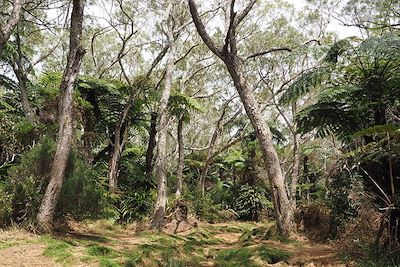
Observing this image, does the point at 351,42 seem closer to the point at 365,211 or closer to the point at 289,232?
the point at 365,211

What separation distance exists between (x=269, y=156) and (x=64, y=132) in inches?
163

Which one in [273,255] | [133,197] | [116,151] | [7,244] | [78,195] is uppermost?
[116,151]

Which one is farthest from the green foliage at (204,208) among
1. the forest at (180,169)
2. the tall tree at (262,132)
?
the tall tree at (262,132)

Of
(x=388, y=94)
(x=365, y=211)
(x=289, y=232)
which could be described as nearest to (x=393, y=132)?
(x=388, y=94)

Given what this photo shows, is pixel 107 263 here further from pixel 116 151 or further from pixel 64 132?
pixel 116 151

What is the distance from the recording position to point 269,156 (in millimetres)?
7742

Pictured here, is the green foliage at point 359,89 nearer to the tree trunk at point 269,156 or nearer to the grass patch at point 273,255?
→ the tree trunk at point 269,156

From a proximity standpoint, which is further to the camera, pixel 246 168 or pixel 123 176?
pixel 246 168

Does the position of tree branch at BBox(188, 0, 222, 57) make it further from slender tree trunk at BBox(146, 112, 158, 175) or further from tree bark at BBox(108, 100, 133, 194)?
slender tree trunk at BBox(146, 112, 158, 175)

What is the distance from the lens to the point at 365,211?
6.53m

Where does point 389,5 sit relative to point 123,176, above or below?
above

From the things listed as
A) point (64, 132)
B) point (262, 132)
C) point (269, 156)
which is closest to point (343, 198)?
point (269, 156)

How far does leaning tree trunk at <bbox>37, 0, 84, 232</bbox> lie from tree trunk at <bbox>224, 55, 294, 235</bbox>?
3.18 meters

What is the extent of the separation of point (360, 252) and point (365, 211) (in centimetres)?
146
